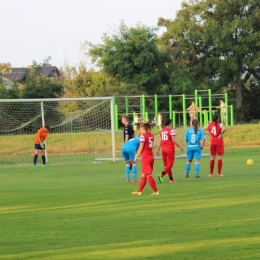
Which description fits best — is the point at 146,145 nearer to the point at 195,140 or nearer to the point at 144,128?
the point at 144,128

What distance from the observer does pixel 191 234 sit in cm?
1040

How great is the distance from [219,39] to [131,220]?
50838 millimetres

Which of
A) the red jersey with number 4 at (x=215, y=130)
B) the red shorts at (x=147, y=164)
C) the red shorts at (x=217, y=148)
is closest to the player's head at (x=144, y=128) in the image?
the red shorts at (x=147, y=164)

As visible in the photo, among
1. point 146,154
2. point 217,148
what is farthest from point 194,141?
point 146,154

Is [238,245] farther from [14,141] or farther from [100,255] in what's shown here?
[14,141]

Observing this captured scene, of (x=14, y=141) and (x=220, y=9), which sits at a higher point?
(x=220, y=9)

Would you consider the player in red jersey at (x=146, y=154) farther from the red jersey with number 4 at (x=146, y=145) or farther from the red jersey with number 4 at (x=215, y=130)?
the red jersey with number 4 at (x=215, y=130)

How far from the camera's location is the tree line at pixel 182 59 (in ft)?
201

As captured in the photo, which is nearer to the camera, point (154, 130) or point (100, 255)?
point (100, 255)

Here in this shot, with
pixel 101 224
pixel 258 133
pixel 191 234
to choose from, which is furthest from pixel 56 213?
pixel 258 133

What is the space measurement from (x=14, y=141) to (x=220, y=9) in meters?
27.3

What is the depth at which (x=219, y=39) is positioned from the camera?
61500mm

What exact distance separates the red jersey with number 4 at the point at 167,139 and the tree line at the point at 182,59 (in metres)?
38.8

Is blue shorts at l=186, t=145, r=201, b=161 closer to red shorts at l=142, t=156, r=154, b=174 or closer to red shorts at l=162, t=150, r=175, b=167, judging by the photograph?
red shorts at l=162, t=150, r=175, b=167
